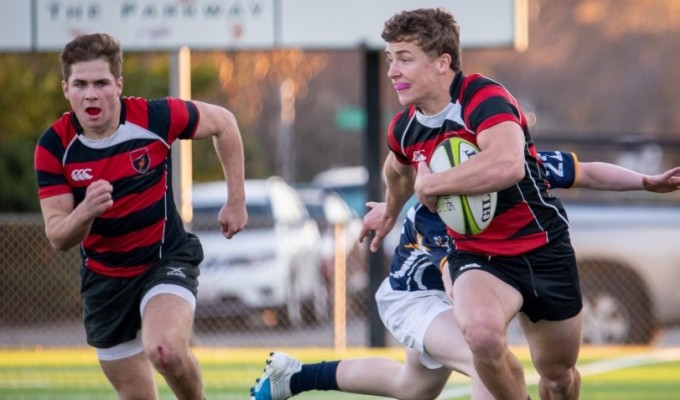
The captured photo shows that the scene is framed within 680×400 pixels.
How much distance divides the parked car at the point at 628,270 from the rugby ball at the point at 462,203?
7641 mm

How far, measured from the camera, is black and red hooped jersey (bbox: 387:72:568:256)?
5.98 meters

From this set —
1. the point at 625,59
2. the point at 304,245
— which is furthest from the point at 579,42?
the point at 304,245

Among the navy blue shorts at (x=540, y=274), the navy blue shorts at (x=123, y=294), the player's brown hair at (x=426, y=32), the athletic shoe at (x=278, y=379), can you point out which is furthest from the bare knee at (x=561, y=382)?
the navy blue shorts at (x=123, y=294)

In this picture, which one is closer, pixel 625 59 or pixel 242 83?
pixel 242 83

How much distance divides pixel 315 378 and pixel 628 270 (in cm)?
750

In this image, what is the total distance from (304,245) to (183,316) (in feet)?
27.8

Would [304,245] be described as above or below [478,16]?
below

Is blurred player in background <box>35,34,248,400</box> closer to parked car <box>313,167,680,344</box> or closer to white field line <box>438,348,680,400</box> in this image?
white field line <box>438,348,680,400</box>

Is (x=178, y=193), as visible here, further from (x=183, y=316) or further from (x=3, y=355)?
(x=183, y=316)

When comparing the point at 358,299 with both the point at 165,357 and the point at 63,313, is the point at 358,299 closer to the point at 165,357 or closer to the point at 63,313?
the point at 63,313

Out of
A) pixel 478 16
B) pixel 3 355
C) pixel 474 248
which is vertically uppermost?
pixel 478 16

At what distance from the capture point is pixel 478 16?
12820mm

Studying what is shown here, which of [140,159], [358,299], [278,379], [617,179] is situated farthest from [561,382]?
[358,299]

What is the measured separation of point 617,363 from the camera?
39.0 feet
